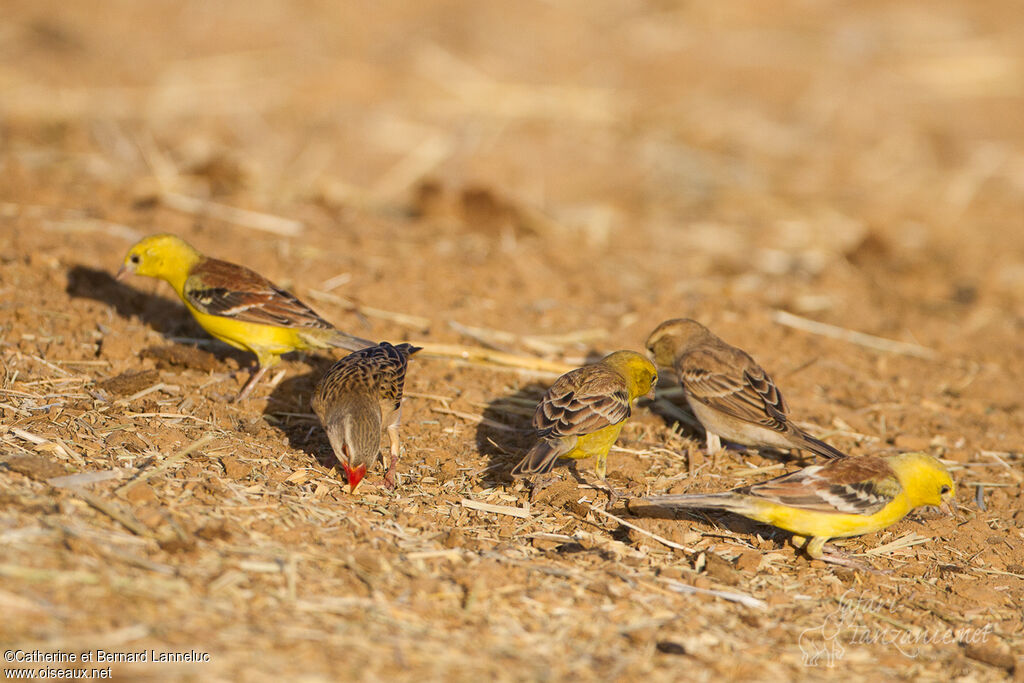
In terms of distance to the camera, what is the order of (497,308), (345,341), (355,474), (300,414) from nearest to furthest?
(355,474), (300,414), (345,341), (497,308)

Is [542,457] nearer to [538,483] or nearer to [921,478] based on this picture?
[538,483]

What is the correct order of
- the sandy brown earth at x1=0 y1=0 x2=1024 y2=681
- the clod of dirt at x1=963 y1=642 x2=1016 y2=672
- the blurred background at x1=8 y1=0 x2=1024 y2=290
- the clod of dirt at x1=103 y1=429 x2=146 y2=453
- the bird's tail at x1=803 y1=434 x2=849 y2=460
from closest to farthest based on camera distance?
the sandy brown earth at x1=0 y1=0 x2=1024 y2=681 < the clod of dirt at x1=963 y1=642 x2=1016 y2=672 < the clod of dirt at x1=103 y1=429 x2=146 y2=453 < the bird's tail at x1=803 y1=434 x2=849 y2=460 < the blurred background at x1=8 y1=0 x2=1024 y2=290

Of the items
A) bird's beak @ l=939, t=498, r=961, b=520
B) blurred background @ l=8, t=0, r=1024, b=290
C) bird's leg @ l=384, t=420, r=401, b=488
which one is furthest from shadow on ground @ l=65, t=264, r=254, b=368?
bird's beak @ l=939, t=498, r=961, b=520

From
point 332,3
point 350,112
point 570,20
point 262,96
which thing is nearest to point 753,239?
point 350,112

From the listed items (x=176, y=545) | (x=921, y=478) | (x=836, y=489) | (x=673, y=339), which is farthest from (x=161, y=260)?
(x=921, y=478)

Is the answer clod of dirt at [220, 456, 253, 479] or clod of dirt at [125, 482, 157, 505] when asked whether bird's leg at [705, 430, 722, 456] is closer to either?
clod of dirt at [220, 456, 253, 479]
